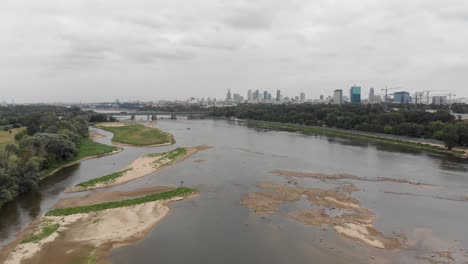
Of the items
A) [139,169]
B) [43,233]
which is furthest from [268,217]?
[139,169]

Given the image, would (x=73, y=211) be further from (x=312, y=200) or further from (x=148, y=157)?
(x=148, y=157)

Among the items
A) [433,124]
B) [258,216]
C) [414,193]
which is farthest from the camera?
[433,124]

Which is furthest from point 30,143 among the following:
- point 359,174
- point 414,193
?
point 414,193

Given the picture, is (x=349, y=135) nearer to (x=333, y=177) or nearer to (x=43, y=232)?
(x=333, y=177)

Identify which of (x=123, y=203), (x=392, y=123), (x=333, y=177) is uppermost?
(x=392, y=123)

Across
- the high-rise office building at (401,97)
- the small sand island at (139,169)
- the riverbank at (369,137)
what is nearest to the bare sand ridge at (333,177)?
the small sand island at (139,169)

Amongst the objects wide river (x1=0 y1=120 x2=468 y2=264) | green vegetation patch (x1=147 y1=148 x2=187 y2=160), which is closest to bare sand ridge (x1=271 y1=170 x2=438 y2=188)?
wide river (x1=0 y1=120 x2=468 y2=264)

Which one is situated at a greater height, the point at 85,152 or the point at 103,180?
the point at 85,152
